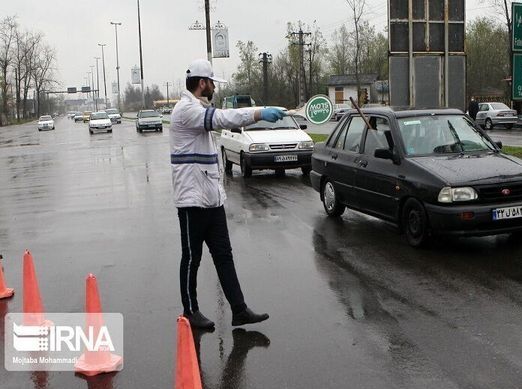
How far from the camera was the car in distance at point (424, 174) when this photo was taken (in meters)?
6.70

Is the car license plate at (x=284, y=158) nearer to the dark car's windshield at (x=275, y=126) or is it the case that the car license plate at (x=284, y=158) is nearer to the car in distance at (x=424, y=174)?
the dark car's windshield at (x=275, y=126)

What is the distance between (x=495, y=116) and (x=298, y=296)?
102 feet

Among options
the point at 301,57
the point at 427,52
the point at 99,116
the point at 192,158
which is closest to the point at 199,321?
the point at 192,158

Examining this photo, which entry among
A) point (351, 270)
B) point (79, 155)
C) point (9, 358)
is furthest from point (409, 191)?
point (79, 155)

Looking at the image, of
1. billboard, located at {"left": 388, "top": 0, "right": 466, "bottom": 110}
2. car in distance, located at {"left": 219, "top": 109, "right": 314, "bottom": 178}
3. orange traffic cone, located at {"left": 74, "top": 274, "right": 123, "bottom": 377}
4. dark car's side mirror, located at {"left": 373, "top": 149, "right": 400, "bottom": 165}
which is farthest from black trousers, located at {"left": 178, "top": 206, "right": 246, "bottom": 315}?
billboard, located at {"left": 388, "top": 0, "right": 466, "bottom": 110}

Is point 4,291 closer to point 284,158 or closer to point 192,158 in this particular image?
point 192,158

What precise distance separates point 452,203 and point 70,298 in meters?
4.11

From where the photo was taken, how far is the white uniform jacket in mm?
4641

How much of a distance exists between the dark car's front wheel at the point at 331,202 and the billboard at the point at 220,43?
24.3 meters

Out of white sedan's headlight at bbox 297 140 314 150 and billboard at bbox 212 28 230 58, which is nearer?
white sedan's headlight at bbox 297 140 314 150

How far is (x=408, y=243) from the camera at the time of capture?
24.3ft

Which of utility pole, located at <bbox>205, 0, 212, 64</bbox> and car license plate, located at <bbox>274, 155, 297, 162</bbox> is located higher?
utility pole, located at <bbox>205, 0, 212, 64</bbox>

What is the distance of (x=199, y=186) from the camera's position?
15.5 ft

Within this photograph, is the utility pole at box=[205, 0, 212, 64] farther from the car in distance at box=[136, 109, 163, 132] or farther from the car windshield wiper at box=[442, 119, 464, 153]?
the car windshield wiper at box=[442, 119, 464, 153]
